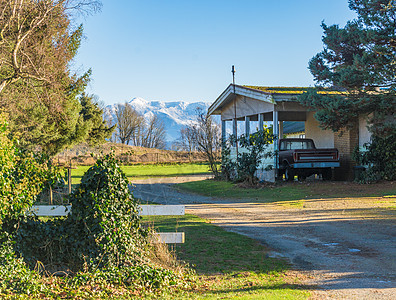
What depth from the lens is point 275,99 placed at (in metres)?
20.1

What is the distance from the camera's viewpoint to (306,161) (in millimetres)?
19703

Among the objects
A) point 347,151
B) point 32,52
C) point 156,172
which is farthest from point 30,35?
point 156,172

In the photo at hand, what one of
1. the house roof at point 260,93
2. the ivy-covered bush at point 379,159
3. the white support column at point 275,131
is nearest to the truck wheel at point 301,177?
the white support column at point 275,131

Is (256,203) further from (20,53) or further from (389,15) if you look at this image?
(20,53)

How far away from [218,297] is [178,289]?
0.65 meters

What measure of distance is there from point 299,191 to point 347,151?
17.3 feet

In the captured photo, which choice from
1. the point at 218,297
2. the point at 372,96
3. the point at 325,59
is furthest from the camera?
the point at 325,59

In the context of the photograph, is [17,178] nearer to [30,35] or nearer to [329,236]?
[329,236]

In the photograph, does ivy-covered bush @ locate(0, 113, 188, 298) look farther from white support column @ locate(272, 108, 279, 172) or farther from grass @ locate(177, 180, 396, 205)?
white support column @ locate(272, 108, 279, 172)

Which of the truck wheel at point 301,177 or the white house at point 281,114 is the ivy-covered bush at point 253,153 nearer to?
the white house at point 281,114

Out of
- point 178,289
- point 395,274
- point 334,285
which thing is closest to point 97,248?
point 178,289


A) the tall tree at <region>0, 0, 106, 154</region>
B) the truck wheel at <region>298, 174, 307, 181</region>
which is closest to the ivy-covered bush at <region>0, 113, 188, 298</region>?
the tall tree at <region>0, 0, 106, 154</region>

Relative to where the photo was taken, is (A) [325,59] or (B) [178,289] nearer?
(B) [178,289]

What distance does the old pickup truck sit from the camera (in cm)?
1972
